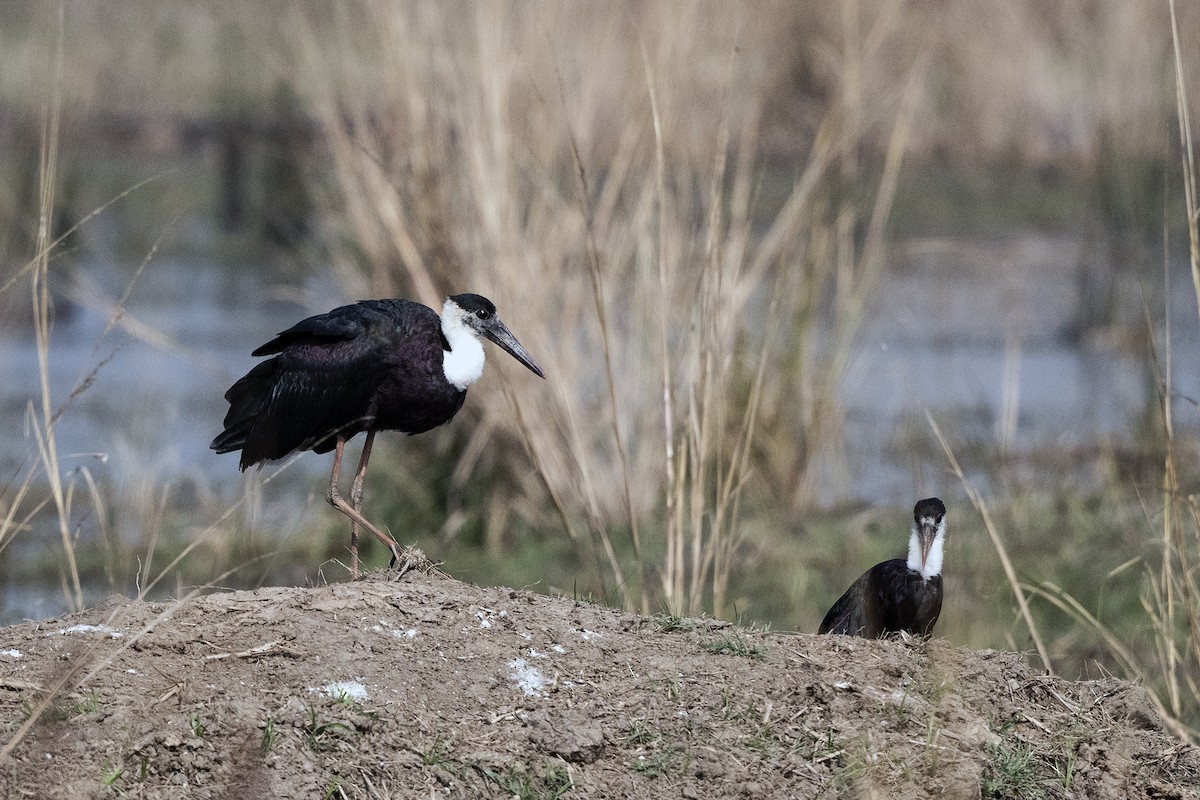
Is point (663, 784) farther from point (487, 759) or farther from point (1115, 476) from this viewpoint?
→ point (1115, 476)

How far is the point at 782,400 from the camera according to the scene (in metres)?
7.46

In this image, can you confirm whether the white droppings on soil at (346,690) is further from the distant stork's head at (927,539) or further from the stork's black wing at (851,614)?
the distant stork's head at (927,539)

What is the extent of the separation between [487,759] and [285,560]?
4611mm

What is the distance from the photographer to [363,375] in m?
4.90

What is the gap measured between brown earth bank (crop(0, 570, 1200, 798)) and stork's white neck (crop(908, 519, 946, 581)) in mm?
752

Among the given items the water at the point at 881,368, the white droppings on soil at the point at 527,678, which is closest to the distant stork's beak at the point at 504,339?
the white droppings on soil at the point at 527,678

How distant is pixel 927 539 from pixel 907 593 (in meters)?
0.18

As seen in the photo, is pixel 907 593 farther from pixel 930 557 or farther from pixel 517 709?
pixel 517 709

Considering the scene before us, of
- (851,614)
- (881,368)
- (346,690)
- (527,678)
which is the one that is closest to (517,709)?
(527,678)

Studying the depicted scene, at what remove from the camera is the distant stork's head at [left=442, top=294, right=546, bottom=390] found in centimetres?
500

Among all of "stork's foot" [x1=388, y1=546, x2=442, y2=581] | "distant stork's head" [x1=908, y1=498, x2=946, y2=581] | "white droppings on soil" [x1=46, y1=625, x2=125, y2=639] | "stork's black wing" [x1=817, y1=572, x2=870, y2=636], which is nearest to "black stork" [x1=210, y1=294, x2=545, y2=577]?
"stork's foot" [x1=388, y1=546, x2=442, y2=581]

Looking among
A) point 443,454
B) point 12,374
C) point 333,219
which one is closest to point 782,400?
point 443,454

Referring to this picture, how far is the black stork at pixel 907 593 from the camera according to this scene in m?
→ 4.73

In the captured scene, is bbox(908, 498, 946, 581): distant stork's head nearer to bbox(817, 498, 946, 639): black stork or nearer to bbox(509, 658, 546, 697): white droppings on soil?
bbox(817, 498, 946, 639): black stork
